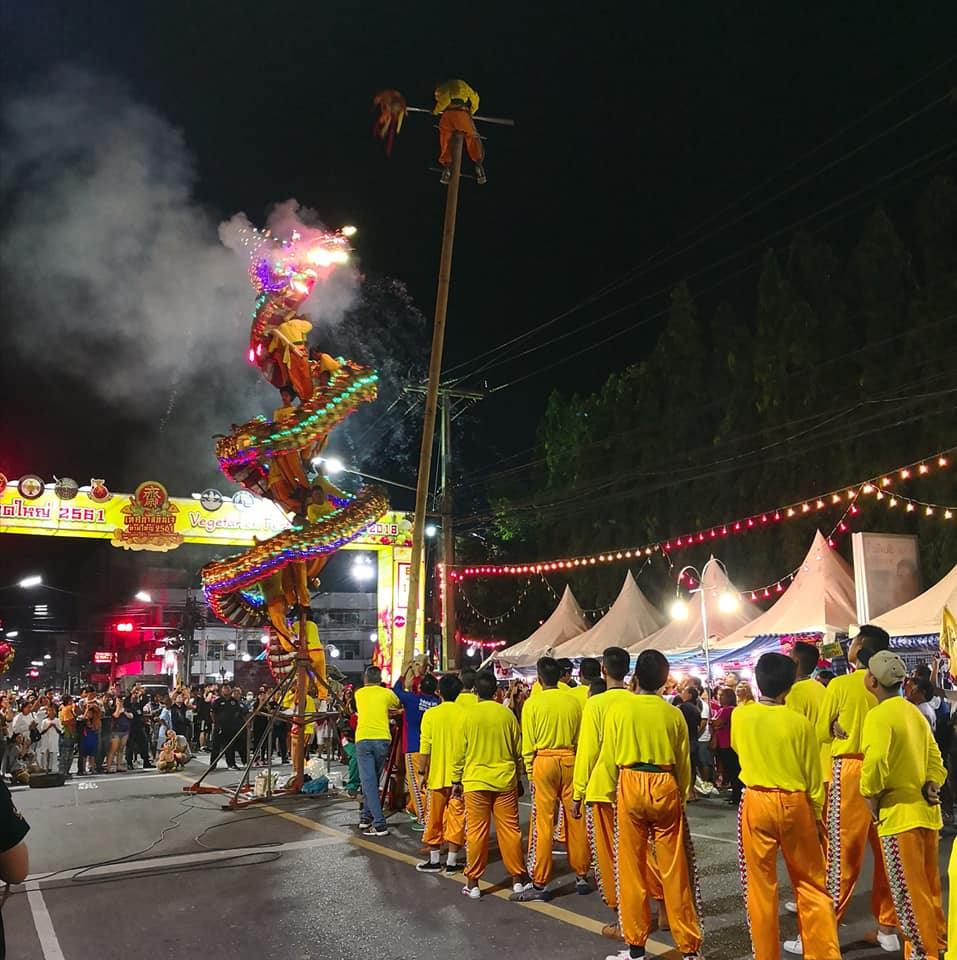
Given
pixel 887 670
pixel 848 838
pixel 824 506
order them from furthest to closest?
pixel 824 506, pixel 848 838, pixel 887 670

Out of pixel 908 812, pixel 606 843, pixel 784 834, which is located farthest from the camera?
pixel 606 843

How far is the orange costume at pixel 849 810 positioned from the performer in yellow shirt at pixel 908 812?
51 centimetres

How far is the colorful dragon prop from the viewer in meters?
14.4

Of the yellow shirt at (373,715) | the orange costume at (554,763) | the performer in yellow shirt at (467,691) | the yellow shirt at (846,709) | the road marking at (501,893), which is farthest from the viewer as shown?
the yellow shirt at (373,715)

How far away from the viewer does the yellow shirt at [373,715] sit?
10172 mm

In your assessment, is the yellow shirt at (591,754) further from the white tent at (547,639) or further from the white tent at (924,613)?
the white tent at (547,639)

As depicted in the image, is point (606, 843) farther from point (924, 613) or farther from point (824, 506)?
point (824, 506)

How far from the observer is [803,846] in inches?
193

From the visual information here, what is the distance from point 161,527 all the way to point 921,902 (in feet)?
73.8

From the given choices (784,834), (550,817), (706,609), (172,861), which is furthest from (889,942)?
(706,609)

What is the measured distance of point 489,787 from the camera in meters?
7.33

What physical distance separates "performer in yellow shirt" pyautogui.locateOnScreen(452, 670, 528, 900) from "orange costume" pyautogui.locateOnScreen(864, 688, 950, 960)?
300 cm

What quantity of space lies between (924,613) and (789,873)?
9700mm

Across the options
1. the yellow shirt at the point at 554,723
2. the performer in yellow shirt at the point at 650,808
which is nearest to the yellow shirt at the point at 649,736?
the performer in yellow shirt at the point at 650,808
